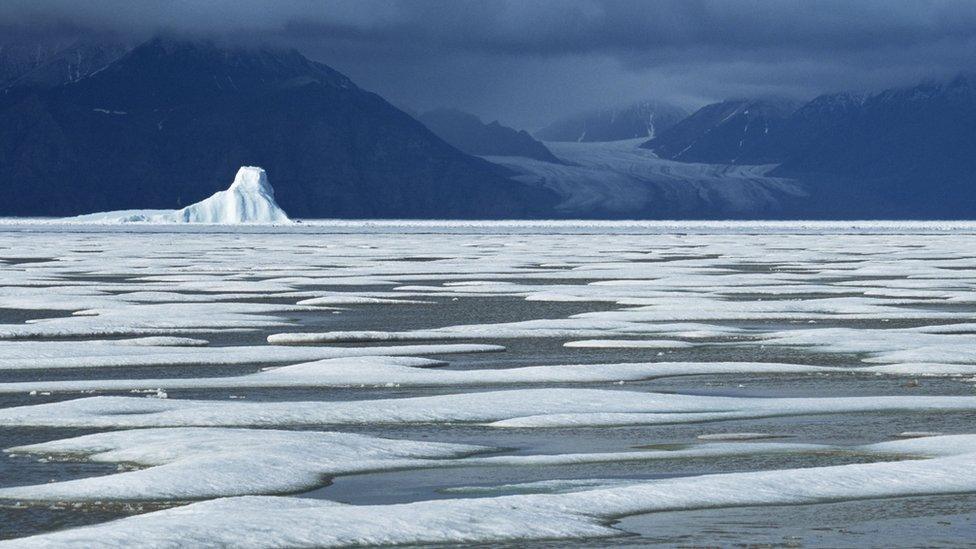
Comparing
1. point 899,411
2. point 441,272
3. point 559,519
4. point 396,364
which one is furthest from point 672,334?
point 441,272

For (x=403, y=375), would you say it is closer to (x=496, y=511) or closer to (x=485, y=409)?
(x=485, y=409)

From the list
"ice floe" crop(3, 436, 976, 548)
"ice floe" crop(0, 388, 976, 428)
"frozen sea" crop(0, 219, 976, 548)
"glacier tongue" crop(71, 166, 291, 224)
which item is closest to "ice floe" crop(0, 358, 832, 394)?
"frozen sea" crop(0, 219, 976, 548)

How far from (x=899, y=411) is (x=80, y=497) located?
209 inches

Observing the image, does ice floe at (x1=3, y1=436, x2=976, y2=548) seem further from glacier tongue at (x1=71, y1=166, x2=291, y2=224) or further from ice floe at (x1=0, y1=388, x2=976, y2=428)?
glacier tongue at (x1=71, y1=166, x2=291, y2=224)

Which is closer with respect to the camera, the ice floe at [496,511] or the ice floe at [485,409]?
the ice floe at [496,511]

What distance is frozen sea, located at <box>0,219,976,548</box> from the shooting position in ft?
21.4

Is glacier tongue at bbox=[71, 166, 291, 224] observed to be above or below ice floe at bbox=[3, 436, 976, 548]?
above

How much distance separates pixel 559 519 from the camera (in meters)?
6.51

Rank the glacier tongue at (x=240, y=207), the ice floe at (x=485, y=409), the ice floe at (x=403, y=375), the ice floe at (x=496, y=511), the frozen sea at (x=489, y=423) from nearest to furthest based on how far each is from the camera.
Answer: the ice floe at (x=496, y=511), the frozen sea at (x=489, y=423), the ice floe at (x=485, y=409), the ice floe at (x=403, y=375), the glacier tongue at (x=240, y=207)

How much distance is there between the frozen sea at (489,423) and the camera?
21.4ft

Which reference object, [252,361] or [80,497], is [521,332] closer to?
[252,361]

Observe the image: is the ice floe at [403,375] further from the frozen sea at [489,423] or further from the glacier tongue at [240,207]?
the glacier tongue at [240,207]

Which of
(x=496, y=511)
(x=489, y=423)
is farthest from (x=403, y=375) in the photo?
(x=496, y=511)

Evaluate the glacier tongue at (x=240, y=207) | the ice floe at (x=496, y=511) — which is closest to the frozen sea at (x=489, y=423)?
the ice floe at (x=496, y=511)
